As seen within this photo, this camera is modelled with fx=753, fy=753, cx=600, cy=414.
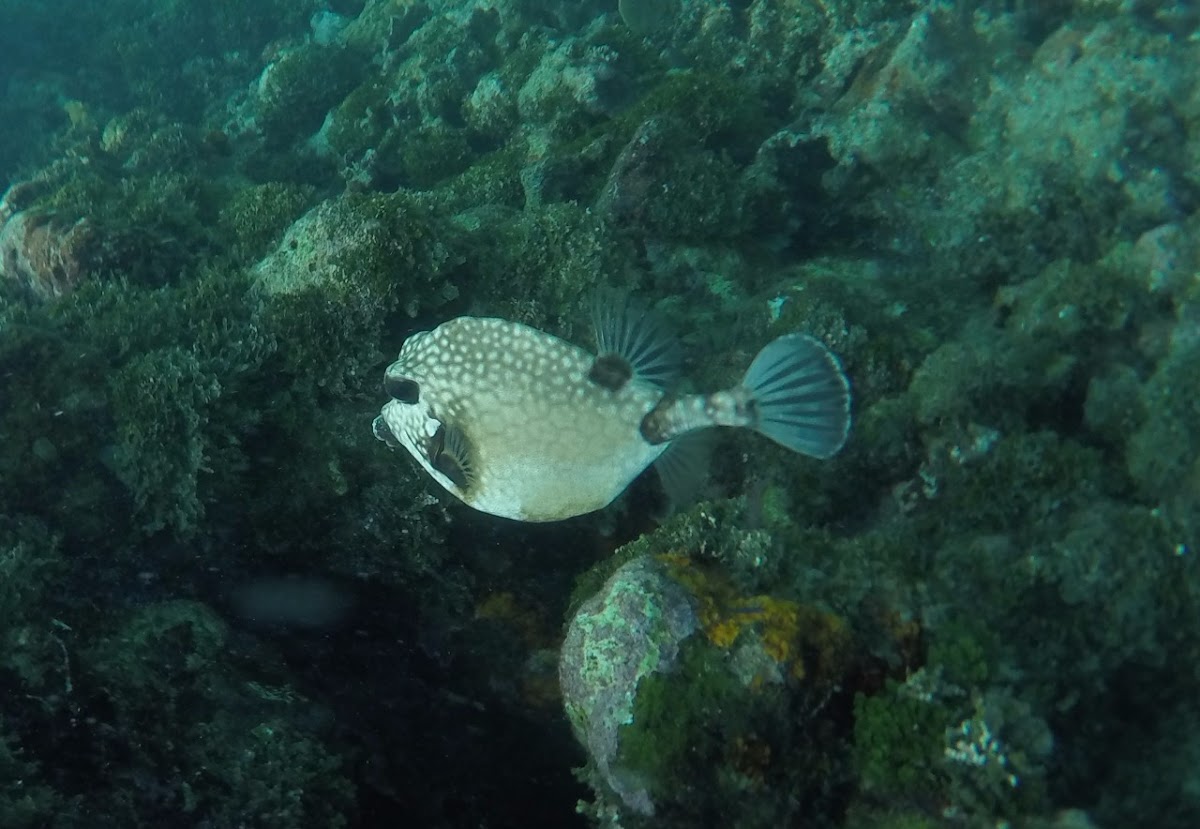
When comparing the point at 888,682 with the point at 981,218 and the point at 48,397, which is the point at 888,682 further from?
the point at 48,397

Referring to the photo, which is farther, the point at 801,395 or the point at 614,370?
the point at 614,370

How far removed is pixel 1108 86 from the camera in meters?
5.48

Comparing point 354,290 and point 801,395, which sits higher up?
point 801,395

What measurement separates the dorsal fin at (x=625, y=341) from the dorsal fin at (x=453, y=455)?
0.77 m

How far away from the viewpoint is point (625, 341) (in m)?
3.76

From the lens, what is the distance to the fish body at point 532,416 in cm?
377

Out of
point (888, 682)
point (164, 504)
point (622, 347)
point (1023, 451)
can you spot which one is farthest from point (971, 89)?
point (164, 504)

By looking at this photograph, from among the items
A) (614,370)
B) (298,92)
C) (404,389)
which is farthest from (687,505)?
(298,92)

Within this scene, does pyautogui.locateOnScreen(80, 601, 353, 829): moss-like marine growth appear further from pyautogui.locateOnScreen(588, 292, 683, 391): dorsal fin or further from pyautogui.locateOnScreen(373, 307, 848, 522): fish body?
pyautogui.locateOnScreen(588, 292, 683, 391): dorsal fin

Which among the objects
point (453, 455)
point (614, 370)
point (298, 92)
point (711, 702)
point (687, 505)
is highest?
point (614, 370)

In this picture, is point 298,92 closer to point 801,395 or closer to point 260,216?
point 260,216

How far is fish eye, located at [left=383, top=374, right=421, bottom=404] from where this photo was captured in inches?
159

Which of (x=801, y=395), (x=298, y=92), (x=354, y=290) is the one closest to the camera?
(x=801, y=395)

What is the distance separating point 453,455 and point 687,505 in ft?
4.05
